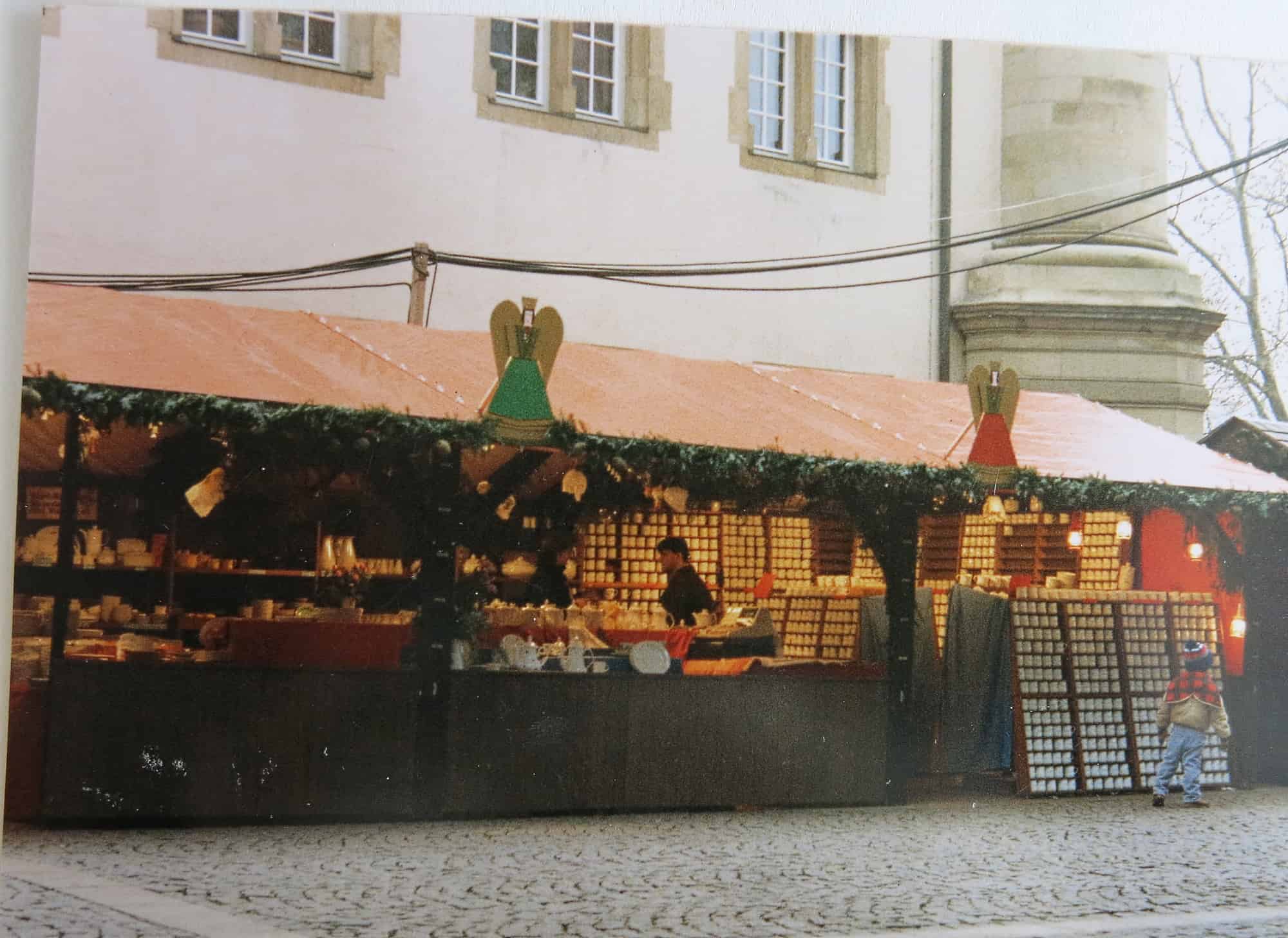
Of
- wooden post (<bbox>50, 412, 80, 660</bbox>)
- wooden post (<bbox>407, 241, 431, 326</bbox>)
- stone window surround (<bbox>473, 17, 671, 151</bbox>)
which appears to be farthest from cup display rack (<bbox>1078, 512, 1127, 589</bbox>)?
wooden post (<bbox>50, 412, 80, 660</bbox>)

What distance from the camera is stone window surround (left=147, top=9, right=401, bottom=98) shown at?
722 cm

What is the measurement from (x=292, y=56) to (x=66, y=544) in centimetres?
256

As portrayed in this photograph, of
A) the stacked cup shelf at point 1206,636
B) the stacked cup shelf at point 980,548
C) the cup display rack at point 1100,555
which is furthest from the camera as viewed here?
the stacked cup shelf at point 980,548

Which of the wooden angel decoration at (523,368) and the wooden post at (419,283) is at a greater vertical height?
the wooden post at (419,283)

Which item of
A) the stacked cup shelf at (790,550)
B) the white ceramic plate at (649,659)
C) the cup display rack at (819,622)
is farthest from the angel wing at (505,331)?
the stacked cup shelf at (790,550)

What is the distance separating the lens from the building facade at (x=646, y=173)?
734 cm

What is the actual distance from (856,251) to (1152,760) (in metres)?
3.59

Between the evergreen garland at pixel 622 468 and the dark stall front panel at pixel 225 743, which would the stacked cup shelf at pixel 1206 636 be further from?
the dark stall front panel at pixel 225 743

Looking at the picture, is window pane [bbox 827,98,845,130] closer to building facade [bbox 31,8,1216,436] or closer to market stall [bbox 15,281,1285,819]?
building facade [bbox 31,8,1216,436]

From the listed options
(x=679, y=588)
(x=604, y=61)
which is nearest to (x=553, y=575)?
(x=679, y=588)

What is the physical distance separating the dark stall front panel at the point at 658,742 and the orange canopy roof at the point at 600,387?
4.39 ft

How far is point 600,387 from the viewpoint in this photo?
871cm

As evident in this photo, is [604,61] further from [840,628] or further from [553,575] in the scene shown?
[840,628]

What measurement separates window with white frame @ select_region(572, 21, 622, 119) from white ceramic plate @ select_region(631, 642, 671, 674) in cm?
273
